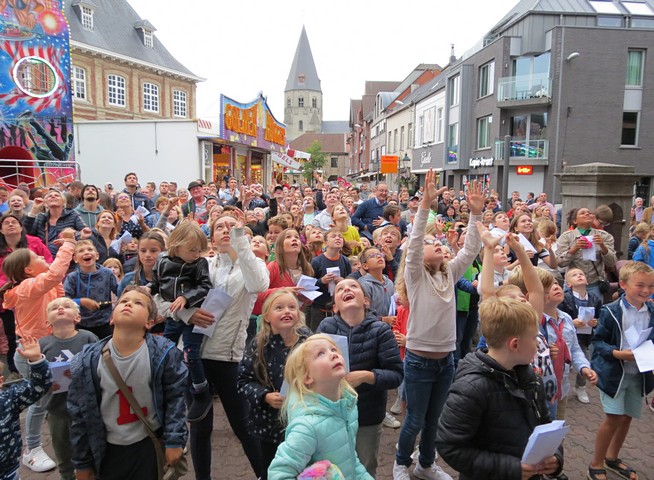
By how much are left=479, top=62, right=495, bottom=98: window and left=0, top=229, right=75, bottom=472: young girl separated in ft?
90.8

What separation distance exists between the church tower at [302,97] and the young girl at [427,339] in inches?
4051

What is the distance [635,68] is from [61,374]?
2965 cm

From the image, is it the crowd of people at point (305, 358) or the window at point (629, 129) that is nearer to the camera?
the crowd of people at point (305, 358)

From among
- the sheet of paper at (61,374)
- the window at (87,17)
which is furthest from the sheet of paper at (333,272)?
the window at (87,17)

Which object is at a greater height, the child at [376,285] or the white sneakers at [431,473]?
the child at [376,285]

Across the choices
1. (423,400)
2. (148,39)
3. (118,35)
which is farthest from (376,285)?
(148,39)

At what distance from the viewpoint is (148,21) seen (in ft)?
121

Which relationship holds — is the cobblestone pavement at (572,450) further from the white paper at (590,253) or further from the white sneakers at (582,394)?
the white paper at (590,253)

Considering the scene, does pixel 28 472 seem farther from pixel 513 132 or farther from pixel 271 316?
pixel 513 132

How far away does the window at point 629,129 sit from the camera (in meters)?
24.8

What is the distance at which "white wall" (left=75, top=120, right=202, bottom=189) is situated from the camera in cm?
1927

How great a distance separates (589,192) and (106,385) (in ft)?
26.4

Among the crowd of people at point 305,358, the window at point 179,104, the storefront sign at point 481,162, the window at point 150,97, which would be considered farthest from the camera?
the window at point 179,104

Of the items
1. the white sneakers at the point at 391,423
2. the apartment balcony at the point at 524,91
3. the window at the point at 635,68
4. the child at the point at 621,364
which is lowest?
the white sneakers at the point at 391,423
